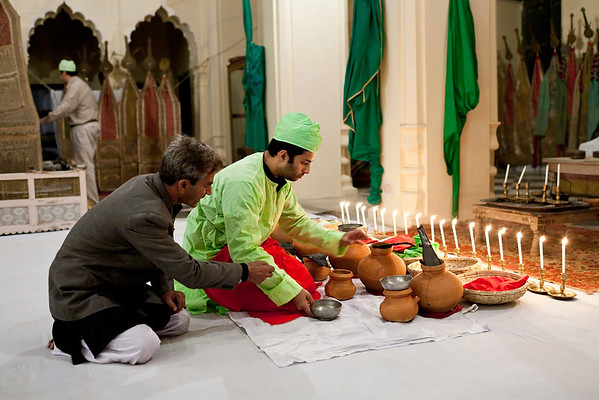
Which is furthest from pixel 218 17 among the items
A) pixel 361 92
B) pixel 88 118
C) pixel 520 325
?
pixel 520 325

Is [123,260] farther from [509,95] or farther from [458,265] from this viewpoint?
[509,95]

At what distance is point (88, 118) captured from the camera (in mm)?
9195

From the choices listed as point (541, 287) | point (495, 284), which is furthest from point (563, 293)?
point (495, 284)

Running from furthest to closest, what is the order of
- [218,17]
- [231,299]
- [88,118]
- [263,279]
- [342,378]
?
[218,17], [88,118], [231,299], [263,279], [342,378]

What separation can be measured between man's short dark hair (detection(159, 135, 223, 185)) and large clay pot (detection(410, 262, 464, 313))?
1.33 metres

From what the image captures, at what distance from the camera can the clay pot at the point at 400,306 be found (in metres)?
3.31

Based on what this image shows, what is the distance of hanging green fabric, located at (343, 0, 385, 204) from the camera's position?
22.2 feet

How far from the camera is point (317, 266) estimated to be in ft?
13.8

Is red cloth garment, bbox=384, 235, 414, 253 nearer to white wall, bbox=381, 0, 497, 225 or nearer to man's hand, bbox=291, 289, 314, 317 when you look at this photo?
man's hand, bbox=291, 289, 314, 317

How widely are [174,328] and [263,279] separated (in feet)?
1.77

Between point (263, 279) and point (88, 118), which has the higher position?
point (88, 118)

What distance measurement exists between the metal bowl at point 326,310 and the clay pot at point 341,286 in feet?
0.97

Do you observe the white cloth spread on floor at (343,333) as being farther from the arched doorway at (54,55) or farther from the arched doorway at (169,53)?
the arched doorway at (54,55)

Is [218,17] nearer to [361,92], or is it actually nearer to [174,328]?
[361,92]
